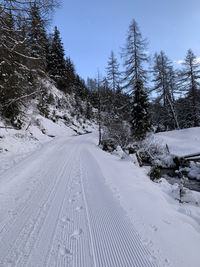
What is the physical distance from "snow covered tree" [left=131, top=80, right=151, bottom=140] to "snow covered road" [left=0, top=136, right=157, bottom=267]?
37.7ft

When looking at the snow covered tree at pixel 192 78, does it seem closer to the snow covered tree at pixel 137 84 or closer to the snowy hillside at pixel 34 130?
the snow covered tree at pixel 137 84

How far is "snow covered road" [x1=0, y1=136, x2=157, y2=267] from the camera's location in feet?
5.50

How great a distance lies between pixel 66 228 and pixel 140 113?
45.9 ft

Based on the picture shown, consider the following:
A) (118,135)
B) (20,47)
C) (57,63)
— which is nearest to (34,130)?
(118,135)

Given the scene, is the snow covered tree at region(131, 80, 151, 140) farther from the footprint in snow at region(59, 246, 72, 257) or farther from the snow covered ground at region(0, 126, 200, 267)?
the footprint in snow at region(59, 246, 72, 257)

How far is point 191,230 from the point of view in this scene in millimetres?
2330

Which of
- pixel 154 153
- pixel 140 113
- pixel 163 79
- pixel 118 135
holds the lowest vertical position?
pixel 154 153

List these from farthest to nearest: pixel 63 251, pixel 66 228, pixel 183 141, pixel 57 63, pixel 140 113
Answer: pixel 57 63, pixel 140 113, pixel 183 141, pixel 66 228, pixel 63 251

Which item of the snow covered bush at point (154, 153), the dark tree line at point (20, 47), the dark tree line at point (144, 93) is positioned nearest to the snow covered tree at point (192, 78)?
the dark tree line at point (144, 93)

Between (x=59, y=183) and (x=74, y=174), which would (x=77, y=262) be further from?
(x=74, y=174)

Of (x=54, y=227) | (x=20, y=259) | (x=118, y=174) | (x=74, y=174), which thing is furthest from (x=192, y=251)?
(x=74, y=174)

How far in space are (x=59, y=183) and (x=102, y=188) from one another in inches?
52.5

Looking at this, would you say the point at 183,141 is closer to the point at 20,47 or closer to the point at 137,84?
the point at 137,84

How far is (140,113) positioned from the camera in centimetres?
1468
